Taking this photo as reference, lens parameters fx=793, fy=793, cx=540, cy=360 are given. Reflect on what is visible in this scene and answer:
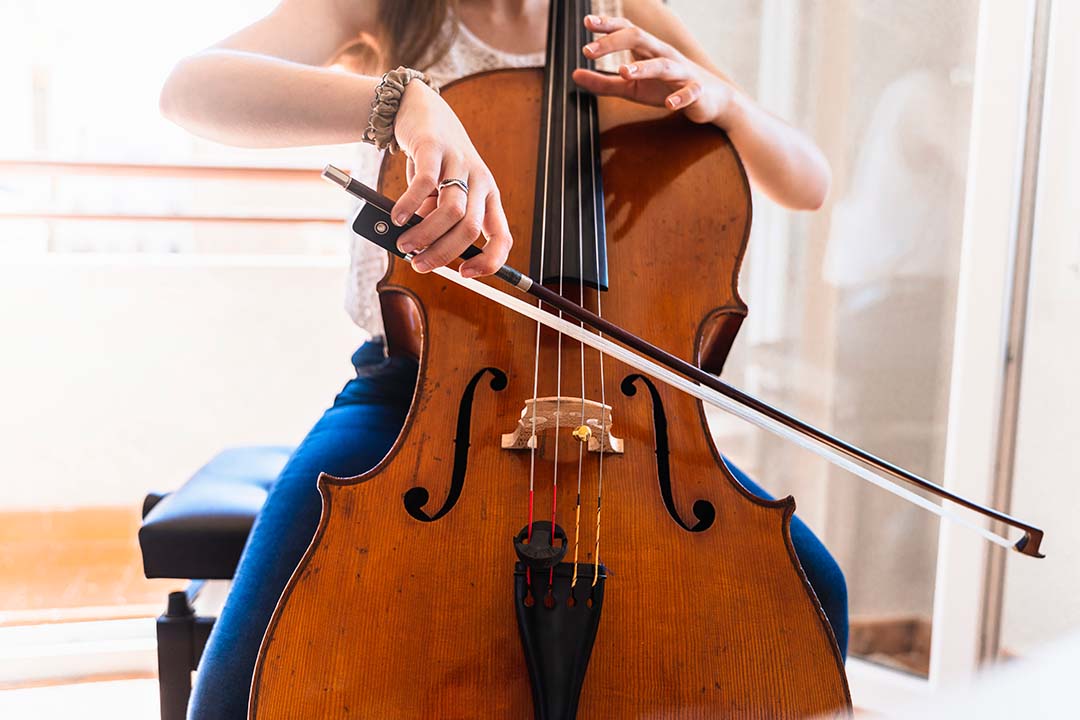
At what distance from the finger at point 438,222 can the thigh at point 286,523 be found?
0.78 feet

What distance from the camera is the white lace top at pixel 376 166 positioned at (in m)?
0.86

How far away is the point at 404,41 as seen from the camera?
0.87m

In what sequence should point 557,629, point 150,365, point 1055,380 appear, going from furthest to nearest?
point 150,365
point 1055,380
point 557,629

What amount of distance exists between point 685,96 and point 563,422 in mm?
360

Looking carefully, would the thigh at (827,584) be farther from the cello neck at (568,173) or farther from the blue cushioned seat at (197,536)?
the blue cushioned seat at (197,536)

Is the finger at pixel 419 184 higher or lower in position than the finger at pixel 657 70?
lower

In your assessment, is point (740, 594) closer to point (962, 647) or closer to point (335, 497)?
point (335, 497)

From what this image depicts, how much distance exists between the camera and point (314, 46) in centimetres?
79

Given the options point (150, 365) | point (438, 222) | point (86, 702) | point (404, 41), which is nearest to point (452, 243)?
point (438, 222)

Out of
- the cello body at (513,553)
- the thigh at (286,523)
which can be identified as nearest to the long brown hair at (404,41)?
the cello body at (513,553)

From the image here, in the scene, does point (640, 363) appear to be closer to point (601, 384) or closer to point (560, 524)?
point (601, 384)

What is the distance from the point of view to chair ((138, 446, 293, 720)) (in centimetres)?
81

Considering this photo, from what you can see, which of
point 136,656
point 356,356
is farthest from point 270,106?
point 136,656

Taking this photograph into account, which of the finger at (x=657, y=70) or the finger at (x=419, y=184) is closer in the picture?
the finger at (x=419, y=184)
